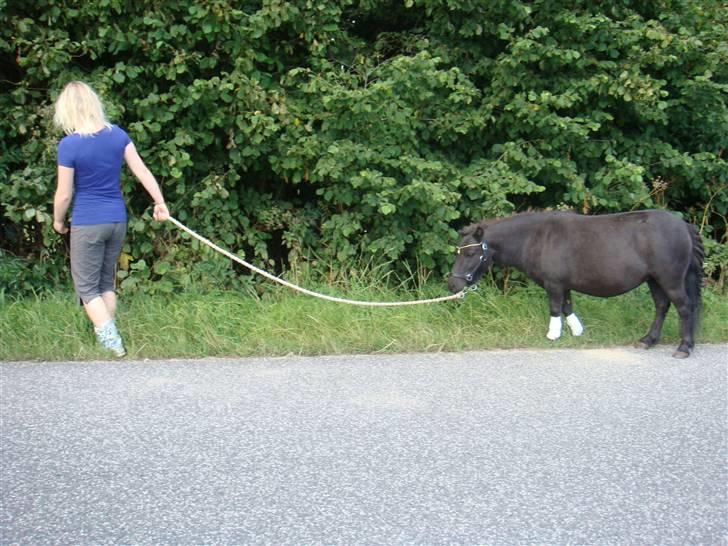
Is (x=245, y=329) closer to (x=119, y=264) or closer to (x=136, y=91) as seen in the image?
(x=119, y=264)

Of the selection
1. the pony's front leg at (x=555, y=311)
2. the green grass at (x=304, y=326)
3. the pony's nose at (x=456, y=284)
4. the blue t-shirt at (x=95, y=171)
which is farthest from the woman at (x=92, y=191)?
the pony's front leg at (x=555, y=311)

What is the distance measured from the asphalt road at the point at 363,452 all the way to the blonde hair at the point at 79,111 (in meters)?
1.76

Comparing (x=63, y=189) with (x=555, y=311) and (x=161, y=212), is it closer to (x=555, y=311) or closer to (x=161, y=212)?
(x=161, y=212)

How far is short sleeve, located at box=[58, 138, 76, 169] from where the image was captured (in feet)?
15.5

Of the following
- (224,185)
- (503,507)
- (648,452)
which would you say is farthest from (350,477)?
(224,185)

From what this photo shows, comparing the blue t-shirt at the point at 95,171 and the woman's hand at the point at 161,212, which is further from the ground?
the blue t-shirt at the point at 95,171

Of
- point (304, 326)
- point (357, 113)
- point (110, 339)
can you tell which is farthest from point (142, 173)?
point (357, 113)

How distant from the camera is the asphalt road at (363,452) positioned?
9.12ft

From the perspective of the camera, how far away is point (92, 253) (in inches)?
196

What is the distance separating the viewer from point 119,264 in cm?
675

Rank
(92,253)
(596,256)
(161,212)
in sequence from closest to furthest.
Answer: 1. (92,253)
2. (161,212)
3. (596,256)

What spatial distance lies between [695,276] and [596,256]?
872 mm

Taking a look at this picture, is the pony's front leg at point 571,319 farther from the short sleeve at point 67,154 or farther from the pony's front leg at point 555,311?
the short sleeve at point 67,154

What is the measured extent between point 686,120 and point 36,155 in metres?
6.94
